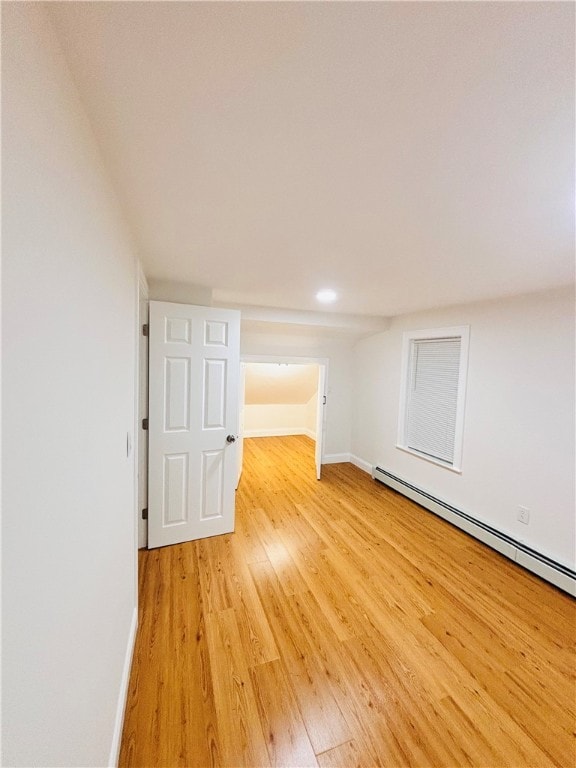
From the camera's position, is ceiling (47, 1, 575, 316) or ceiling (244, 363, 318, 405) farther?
ceiling (244, 363, 318, 405)

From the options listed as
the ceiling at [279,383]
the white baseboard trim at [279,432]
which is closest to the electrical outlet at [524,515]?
the ceiling at [279,383]

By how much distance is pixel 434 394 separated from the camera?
3354 millimetres

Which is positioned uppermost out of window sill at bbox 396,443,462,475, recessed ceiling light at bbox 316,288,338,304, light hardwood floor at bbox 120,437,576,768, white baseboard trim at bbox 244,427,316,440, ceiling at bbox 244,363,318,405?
recessed ceiling light at bbox 316,288,338,304

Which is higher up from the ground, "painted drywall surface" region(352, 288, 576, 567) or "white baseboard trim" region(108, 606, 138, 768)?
"painted drywall surface" region(352, 288, 576, 567)

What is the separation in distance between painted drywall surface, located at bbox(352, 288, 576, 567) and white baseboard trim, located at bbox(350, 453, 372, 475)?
109 centimetres

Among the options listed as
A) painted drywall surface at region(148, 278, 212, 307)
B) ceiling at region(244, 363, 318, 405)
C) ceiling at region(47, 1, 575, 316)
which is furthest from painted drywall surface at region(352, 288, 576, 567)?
ceiling at region(244, 363, 318, 405)

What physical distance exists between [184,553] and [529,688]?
221cm

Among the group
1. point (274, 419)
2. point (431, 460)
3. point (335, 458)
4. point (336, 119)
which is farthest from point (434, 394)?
point (274, 419)

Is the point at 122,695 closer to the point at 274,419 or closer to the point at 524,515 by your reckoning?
the point at 524,515

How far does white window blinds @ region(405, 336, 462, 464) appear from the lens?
124 inches

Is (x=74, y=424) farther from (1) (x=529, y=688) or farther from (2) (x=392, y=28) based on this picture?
(1) (x=529, y=688)

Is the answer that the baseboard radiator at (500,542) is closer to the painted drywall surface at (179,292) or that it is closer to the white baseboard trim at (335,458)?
the white baseboard trim at (335,458)

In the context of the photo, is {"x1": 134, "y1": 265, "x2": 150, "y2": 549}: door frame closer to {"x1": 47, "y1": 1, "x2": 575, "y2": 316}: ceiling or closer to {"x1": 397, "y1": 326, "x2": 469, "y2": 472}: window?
{"x1": 47, "y1": 1, "x2": 575, "y2": 316}: ceiling

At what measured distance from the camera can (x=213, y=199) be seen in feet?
3.76
